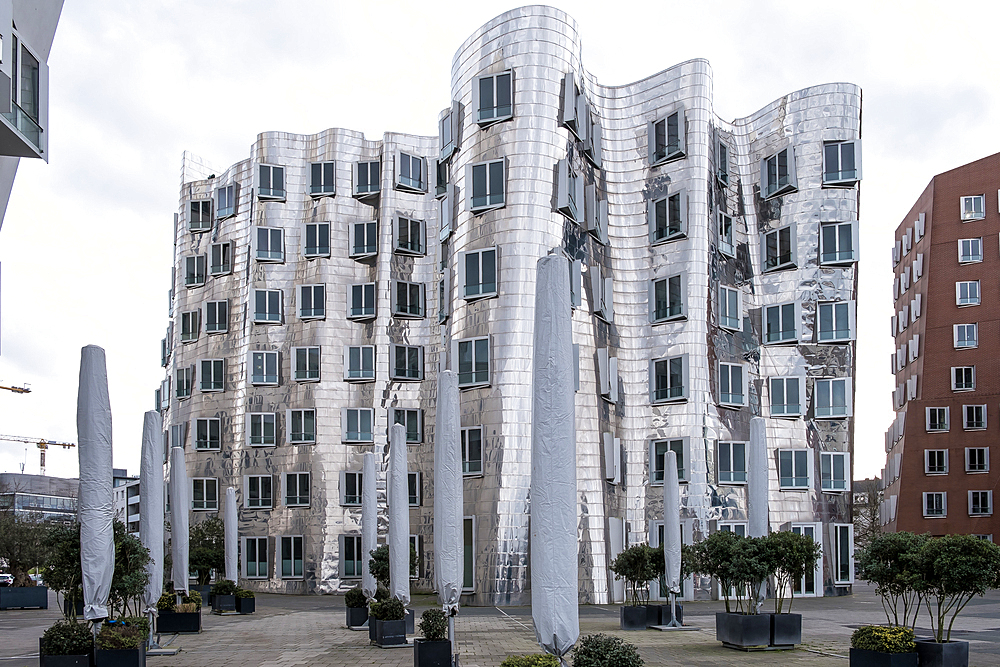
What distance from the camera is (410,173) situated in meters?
49.3

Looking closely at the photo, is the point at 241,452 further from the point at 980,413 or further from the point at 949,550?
the point at 980,413

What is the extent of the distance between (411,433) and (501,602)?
44.8ft

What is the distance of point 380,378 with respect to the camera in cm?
4778

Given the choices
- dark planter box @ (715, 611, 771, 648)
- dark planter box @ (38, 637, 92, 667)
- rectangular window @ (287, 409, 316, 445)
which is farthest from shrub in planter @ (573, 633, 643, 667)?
rectangular window @ (287, 409, 316, 445)

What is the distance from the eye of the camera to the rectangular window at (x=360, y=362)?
4756cm

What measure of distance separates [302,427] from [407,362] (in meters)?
6.02

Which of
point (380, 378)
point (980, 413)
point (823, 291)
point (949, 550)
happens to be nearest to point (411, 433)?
point (380, 378)

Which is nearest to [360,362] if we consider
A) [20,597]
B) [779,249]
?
[20,597]

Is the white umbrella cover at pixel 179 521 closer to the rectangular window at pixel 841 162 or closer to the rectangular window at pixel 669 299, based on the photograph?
the rectangular window at pixel 669 299

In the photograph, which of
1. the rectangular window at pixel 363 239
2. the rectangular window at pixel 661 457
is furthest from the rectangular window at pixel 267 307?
the rectangular window at pixel 661 457

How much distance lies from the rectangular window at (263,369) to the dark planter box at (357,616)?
23984mm

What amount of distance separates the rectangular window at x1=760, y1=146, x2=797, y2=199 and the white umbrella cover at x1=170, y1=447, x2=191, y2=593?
95.6 feet

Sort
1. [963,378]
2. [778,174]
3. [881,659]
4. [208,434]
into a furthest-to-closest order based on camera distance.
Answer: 1. [963,378]
2. [208,434]
3. [778,174]
4. [881,659]

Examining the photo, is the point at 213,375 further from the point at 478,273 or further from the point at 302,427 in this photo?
the point at 478,273
